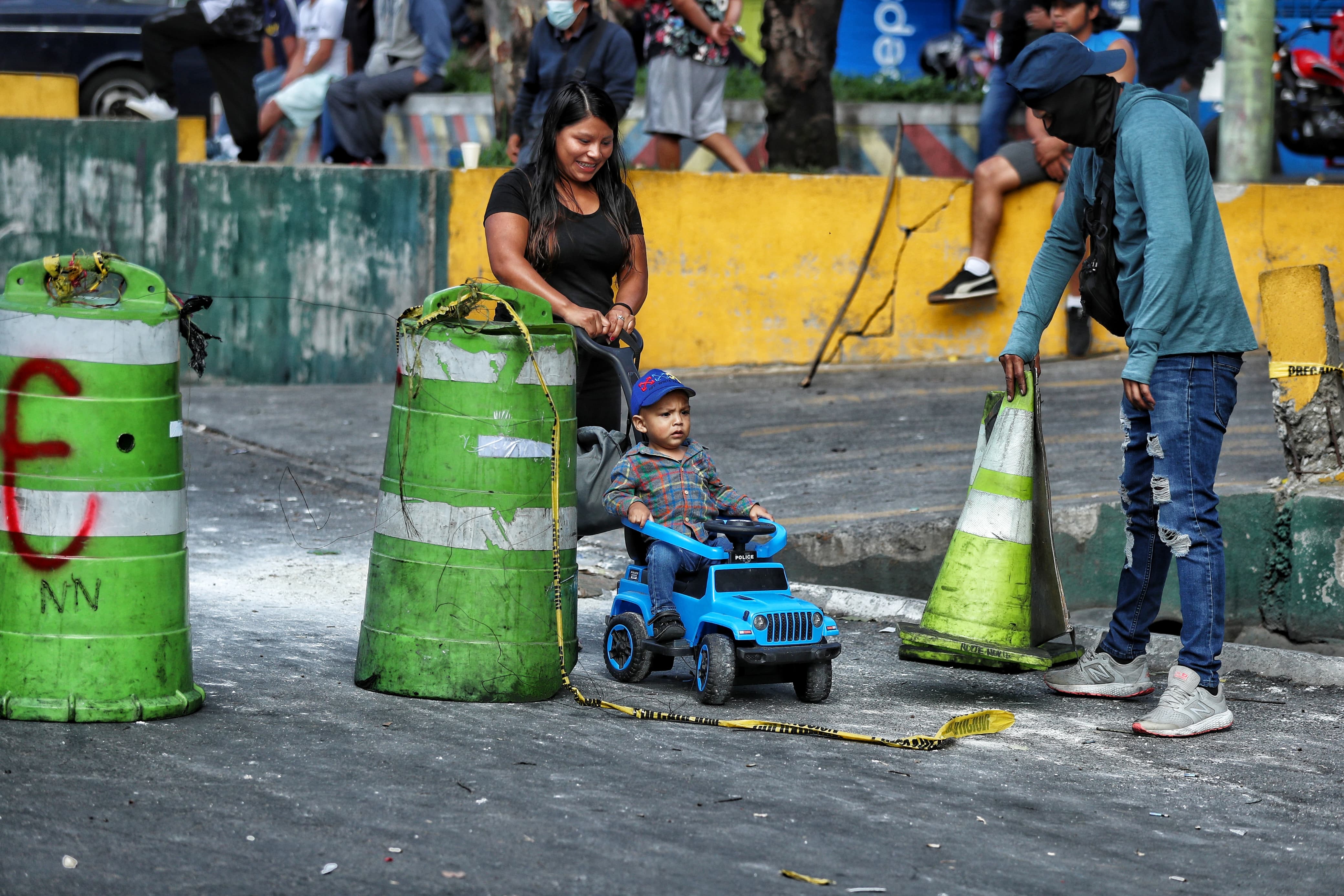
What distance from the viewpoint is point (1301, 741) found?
16.4 ft

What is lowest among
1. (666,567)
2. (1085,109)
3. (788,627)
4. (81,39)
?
(788,627)

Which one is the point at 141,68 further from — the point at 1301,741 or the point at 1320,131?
the point at 1301,741

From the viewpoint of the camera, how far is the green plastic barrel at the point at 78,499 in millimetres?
4355

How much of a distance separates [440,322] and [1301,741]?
290cm

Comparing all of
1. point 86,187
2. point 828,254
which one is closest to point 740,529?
point 828,254

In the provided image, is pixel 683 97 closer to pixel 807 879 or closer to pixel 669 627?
pixel 669 627

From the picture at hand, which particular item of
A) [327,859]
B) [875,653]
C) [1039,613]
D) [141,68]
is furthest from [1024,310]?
[141,68]

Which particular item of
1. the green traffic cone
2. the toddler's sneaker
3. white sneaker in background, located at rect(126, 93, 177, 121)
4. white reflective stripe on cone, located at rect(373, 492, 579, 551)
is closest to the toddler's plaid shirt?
the toddler's sneaker

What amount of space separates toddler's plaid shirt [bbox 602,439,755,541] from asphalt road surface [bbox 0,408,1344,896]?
0.57 metres

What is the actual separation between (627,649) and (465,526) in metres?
0.80

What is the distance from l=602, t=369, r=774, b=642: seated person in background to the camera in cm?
521

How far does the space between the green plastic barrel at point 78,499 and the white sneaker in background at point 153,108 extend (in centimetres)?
979

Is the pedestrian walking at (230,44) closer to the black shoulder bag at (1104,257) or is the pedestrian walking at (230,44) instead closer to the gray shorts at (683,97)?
the gray shorts at (683,97)

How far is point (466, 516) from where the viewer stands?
486cm
